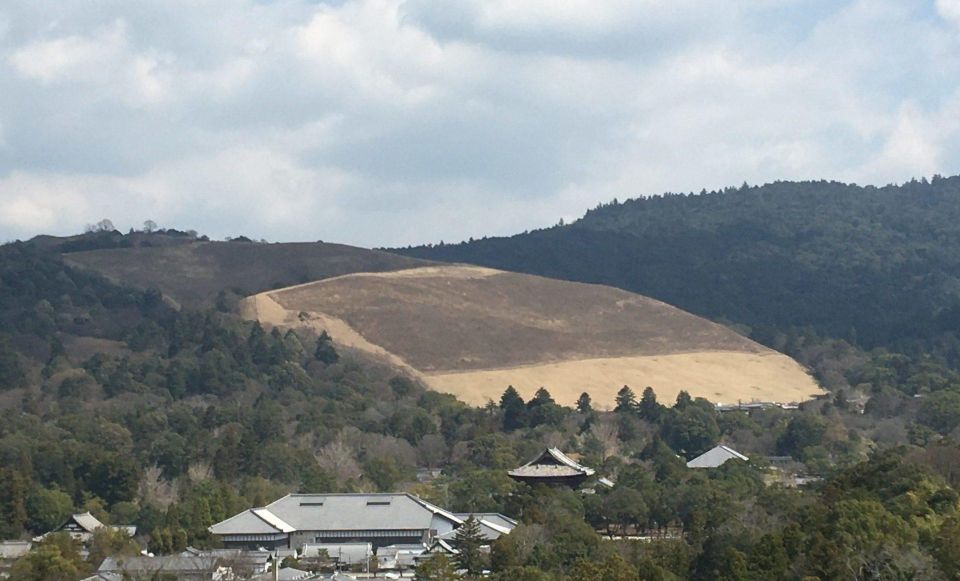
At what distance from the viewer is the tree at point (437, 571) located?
69.1 metres

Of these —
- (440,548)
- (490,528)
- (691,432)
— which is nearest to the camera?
(440,548)

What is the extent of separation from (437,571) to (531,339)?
110m

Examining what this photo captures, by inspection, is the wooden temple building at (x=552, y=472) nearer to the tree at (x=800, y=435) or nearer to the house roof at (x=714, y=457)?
the house roof at (x=714, y=457)

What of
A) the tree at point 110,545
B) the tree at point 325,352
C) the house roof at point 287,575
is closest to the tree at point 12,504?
the tree at point 110,545

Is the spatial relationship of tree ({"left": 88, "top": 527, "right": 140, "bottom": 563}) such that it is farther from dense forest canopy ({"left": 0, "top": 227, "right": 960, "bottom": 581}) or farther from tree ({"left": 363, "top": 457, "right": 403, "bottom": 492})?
tree ({"left": 363, "top": 457, "right": 403, "bottom": 492})

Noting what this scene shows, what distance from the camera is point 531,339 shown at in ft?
589

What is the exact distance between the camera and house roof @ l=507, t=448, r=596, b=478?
334ft

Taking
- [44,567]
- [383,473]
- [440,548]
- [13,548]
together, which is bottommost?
[13,548]

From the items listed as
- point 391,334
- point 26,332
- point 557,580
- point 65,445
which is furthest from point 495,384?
point 557,580

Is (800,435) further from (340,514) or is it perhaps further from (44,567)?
(44,567)

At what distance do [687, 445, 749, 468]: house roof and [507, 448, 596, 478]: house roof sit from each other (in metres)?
11.9

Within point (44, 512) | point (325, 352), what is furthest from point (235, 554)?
point (325, 352)

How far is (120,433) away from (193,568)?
1753 inches

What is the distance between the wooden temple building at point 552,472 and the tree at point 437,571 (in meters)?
30.3
